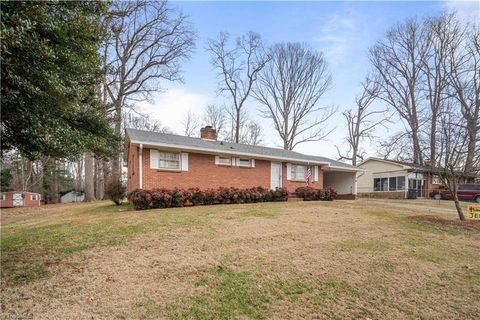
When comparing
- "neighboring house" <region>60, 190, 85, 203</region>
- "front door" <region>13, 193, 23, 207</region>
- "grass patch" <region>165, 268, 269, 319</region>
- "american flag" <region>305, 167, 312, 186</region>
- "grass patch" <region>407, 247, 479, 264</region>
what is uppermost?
"american flag" <region>305, 167, 312, 186</region>

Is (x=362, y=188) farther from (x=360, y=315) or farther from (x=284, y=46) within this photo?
(x=360, y=315)

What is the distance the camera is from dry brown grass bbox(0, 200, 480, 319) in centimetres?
357

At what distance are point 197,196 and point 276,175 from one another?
6.70m

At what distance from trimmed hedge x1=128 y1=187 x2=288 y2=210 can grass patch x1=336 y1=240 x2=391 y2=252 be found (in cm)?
789

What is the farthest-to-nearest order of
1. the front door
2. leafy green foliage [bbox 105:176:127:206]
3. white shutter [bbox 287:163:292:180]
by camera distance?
the front door
white shutter [bbox 287:163:292:180]
leafy green foliage [bbox 105:176:127:206]

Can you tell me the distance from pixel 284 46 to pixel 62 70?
1251 inches

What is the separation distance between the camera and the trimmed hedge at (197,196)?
11594mm

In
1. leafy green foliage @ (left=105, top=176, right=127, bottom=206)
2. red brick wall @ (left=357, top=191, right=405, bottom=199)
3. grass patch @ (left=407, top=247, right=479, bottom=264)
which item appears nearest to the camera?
grass patch @ (left=407, top=247, right=479, bottom=264)

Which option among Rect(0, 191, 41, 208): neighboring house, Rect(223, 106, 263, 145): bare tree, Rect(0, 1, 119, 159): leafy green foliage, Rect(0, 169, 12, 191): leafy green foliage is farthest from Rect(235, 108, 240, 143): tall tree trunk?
Rect(0, 1, 119, 159): leafy green foliage

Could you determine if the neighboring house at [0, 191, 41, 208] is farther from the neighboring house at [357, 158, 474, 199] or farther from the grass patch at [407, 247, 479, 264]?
the neighboring house at [357, 158, 474, 199]

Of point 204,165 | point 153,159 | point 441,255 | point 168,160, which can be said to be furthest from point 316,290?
point 204,165

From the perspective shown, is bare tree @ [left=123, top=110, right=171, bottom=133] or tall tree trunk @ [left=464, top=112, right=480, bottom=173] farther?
bare tree @ [left=123, top=110, right=171, bottom=133]

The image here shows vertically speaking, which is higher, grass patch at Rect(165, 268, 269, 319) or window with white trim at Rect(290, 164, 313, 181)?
window with white trim at Rect(290, 164, 313, 181)

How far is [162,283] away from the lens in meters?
4.15
